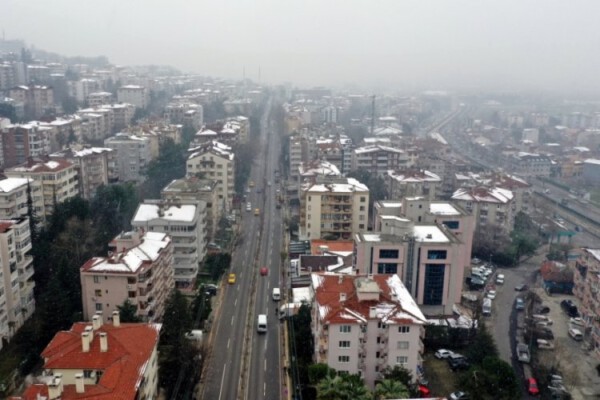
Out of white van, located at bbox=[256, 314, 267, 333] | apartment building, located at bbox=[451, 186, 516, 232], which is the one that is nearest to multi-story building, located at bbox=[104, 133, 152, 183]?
apartment building, located at bbox=[451, 186, 516, 232]

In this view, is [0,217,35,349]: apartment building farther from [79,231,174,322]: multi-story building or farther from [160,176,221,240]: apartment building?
[160,176,221,240]: apartment building

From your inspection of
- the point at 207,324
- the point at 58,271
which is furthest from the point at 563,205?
the point at 58,271

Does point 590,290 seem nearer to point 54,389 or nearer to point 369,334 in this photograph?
point 369,334

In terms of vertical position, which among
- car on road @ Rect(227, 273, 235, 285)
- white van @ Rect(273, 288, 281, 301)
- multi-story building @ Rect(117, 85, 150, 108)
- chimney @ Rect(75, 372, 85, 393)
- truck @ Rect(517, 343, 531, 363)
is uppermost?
multi-story building @ Rect(117, 85, 150, 108)

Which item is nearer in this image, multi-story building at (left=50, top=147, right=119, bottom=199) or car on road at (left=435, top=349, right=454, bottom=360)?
car on road at (left=435, top=349, right=454, bottom=360)

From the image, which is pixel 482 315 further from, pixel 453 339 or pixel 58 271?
pixel 58 271

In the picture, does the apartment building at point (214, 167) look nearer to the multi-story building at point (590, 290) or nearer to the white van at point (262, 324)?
the white van at point (262, 324)

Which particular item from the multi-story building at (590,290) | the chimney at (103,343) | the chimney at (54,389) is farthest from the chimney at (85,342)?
the multi-story building at (590,290)
